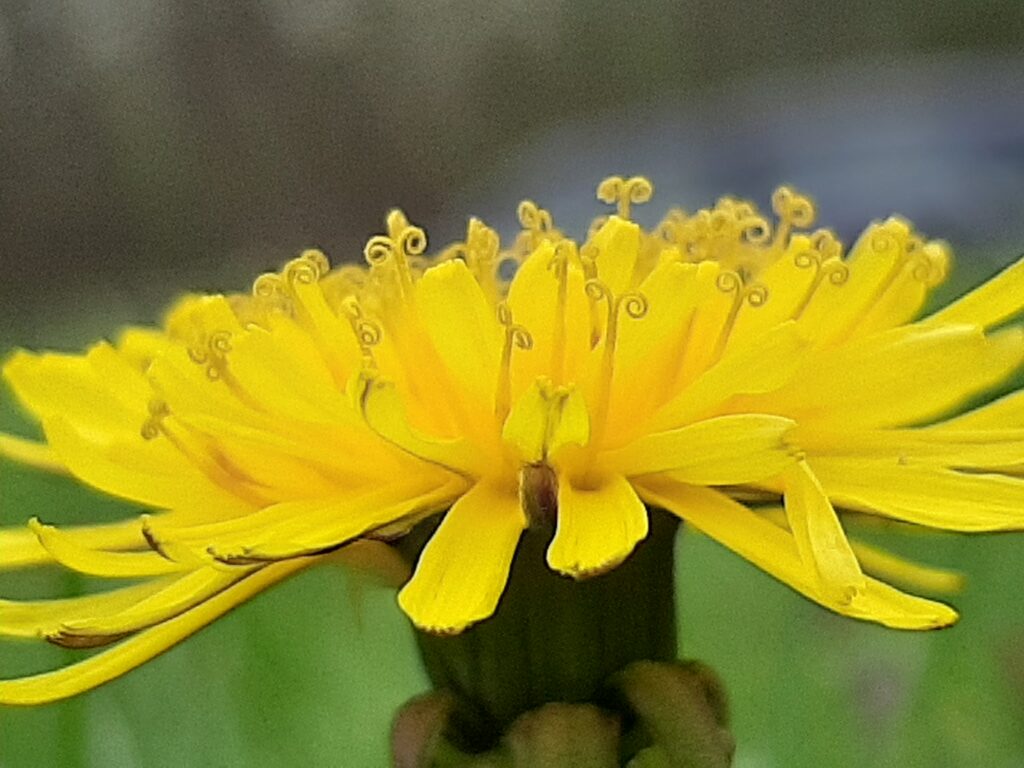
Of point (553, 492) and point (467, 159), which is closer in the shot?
point (553, 492)

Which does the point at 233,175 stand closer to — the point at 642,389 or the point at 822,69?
the point at 822,69

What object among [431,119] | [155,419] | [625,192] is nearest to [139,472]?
[155,419]

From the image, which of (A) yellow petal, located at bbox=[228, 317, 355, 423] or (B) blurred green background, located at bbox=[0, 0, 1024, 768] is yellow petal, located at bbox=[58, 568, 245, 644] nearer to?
(A) yellow petal, located at bbox=[228, 317, 355, 423]

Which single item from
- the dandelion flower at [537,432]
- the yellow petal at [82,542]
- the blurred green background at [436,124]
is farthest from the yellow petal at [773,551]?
the blurred green background at [436,124]

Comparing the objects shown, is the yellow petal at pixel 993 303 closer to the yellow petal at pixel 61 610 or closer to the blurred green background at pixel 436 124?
the yellow petal at pixel 61 610

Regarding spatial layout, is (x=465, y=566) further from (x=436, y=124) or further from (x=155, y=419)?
(x=436, y=124)

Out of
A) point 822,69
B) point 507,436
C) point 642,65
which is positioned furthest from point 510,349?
point 822,69

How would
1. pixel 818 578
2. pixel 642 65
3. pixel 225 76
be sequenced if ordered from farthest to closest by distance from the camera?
pixel 642 65 → pixel 225 76 → pixel 818 578
